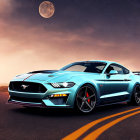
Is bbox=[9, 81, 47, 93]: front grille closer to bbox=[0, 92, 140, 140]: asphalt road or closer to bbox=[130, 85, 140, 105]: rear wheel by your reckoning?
bbox=[0, 92, 140, 140]: asphalt road

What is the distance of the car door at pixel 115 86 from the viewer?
7.89 metres

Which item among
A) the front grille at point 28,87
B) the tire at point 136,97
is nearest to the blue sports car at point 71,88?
the front grille at point 28,87

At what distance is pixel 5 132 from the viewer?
493cm

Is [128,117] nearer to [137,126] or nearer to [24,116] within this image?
[137,126]

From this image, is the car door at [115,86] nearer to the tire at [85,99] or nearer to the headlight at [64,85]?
the tire at [85,99]

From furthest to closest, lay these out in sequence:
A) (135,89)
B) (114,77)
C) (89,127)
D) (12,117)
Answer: (135,89) → (114,77) → (12,117) → (89,127)

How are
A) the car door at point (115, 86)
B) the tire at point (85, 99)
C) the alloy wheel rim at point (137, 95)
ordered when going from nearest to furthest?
1. the tire at point (85, 99)
2. the car door at point (115, 86)
3. the alloy wheel rim at point (137, 95)

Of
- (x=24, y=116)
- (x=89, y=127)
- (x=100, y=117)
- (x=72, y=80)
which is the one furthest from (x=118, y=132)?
(x=24, y=116)

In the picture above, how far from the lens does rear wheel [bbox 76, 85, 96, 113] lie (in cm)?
701

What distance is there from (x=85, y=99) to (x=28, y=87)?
62.2 inches

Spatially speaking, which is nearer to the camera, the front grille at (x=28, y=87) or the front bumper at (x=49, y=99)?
the front bumper at (x=49, y=99)

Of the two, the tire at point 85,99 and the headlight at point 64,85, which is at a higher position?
the headlight at point 64,85

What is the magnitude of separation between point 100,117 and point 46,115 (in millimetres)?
1418

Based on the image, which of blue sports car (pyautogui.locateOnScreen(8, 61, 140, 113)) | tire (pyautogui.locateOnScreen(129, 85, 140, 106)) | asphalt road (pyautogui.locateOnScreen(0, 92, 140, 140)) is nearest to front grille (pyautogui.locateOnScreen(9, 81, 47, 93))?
blue sports car (pyautogui.locateOnScreen(8, 61, 140, 113))
